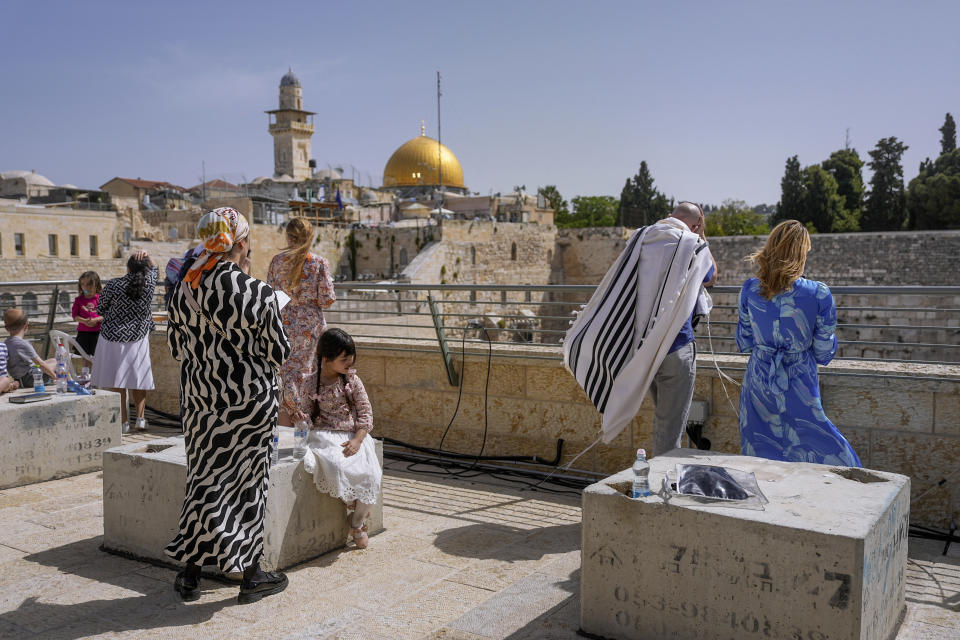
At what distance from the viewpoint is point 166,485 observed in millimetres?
3951

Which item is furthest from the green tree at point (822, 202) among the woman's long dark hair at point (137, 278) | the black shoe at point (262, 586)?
the black shoe at point (262, 586)

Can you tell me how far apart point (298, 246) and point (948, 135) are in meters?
62.0

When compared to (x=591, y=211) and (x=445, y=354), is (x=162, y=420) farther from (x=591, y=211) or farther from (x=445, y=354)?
(x=591, y=211)

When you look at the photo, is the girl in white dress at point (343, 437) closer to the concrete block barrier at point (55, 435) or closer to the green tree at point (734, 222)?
the concrete block barrier at point (55, 435)

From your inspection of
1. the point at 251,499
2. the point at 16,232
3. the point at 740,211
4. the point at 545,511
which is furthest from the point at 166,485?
the point at 740,211

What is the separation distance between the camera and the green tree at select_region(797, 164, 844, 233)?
45.1 m

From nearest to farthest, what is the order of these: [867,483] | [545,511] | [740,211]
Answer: [867,483] → [545,511] → [740,211]

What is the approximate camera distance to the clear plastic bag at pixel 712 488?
2.83 metres

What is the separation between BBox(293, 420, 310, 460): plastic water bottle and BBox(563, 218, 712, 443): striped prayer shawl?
4.80ft

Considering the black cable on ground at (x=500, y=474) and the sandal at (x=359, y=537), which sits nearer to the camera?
the sandal at (x=359, y=537)

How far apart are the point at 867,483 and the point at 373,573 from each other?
2.27 metres

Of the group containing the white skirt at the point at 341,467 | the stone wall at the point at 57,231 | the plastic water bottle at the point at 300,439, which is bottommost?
the white skirt at the point at 341,467

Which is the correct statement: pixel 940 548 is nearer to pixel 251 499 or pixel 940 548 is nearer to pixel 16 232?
pixel 251 499

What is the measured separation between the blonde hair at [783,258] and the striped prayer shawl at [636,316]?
34 cm
